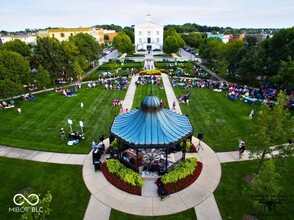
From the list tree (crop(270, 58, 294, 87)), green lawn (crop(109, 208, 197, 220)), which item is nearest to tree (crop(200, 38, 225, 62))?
tree (crop(270, 58, 294, 87))

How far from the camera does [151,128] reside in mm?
15359

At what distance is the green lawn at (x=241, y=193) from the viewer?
1224 centimetres

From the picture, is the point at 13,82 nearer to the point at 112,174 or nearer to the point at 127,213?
the point at 112,174

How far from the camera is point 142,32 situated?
102 m

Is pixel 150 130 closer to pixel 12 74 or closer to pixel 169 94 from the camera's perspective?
pixel 169 94

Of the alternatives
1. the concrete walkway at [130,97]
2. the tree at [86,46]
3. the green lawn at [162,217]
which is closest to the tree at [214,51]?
the concrete walkway at [130,97]

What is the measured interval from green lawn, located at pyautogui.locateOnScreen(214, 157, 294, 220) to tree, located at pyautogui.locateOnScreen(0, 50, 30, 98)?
1150 inches

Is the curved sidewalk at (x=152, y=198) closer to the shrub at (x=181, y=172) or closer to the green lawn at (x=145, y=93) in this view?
the shrub at (x=181, y=172)

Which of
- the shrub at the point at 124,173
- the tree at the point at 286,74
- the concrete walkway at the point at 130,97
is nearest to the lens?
the shrub at the point at 124,173

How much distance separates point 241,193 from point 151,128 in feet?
23.4

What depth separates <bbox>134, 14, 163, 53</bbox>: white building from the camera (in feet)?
327

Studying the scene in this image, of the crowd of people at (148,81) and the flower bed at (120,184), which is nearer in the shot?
the flower bed at (120,184)

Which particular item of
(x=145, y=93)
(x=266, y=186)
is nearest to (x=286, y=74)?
(x=145, y=93)

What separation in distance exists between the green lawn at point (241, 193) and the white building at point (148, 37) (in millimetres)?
87297
